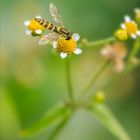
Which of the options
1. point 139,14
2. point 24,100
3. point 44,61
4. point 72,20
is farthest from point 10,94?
point 139,14

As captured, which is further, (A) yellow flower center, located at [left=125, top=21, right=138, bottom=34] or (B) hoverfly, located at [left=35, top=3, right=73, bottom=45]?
(A) yellow flower center, located at [left=125, top=21, right=138, bottom=34]

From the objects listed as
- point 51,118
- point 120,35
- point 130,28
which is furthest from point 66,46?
point 51,118

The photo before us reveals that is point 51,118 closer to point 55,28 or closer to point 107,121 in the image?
point 107,121

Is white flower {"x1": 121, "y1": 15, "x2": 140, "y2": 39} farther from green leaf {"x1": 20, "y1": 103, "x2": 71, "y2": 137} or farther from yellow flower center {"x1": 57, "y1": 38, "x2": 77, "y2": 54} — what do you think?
green leaf {"x1": 20, "y1": 103, "x2": 71, "y2": 137}

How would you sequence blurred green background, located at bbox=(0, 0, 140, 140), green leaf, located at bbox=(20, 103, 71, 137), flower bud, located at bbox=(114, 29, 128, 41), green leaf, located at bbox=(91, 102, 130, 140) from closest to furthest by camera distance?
flower bud, located at bbox=(114, 29, 128, 41) < green leaf, located at bbox=(20, 103, 71, 137) < green leaf, located at bbox=(91, 102, 130, 140) < blurred green background, located at bbox=(0, 0, 140, 140)

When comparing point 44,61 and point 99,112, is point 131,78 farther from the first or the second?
point 99,112

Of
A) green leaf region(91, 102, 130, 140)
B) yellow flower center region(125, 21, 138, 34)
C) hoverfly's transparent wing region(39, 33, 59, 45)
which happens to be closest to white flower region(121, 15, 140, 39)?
yellow flower center region(125, 21, 138, 34)

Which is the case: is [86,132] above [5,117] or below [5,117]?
below
